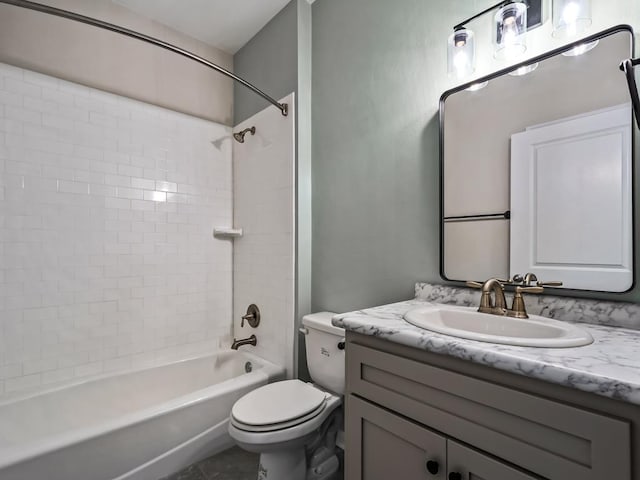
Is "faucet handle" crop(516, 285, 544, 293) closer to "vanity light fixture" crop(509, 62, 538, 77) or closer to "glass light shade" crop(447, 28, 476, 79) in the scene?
"vanity light fixture" crop(509, 62, 538, 77)

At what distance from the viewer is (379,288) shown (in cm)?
169

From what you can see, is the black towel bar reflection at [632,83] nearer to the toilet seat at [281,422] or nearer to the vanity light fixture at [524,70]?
the vanity light fixture at [524,70]

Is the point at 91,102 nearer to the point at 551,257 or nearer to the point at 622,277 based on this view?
the point at 551,257

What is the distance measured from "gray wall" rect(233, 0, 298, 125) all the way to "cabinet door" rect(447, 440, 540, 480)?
199 centimetres

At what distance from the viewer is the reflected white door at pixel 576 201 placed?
97cm

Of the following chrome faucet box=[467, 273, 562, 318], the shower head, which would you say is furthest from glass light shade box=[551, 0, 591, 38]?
the shower head

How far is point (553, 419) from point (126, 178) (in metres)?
2.34

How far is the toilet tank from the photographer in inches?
63.2

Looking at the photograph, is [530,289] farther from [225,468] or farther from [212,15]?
[212,15]

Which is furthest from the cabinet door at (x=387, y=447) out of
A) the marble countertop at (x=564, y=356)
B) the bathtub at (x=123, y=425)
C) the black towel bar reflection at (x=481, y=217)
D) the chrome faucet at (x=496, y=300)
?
the bathtub at (x=123, y=425)

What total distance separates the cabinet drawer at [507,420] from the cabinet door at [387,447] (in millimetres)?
38

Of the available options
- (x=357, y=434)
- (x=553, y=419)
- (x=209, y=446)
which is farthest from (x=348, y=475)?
(x=209, y=446)

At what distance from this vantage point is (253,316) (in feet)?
7.59

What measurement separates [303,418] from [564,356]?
1076mm
